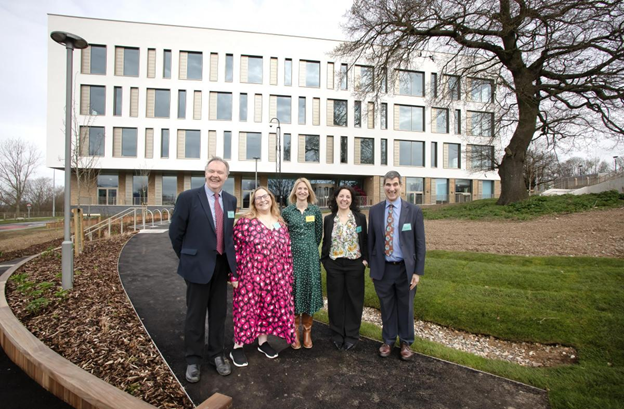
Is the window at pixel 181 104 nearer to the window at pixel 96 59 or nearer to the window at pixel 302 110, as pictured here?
the window at pixel 96 59

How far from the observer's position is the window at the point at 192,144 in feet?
94.8

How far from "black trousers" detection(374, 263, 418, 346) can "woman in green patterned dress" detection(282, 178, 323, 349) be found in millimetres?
738

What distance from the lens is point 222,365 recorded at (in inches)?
117

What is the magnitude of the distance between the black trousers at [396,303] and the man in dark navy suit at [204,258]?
1.71 meters

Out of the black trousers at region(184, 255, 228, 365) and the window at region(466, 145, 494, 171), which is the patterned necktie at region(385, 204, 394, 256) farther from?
the window at region(466, 145, 494, 171)

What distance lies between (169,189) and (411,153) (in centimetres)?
2550

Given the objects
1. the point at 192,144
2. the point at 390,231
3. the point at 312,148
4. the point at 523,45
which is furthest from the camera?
the point at 312,148

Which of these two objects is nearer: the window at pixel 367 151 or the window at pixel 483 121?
the window at pixel 483 121

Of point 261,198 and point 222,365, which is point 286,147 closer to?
point 261,198

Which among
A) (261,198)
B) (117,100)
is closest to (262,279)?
(261,198)

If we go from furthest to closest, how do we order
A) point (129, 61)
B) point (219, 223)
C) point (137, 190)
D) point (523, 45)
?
point (137, 190), point (129, 61), point (523, 45), point (219, 223)

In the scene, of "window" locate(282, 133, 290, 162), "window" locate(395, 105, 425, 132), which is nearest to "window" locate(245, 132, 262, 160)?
"window" locate(282, 133, 290, 162)

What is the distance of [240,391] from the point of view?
2693 millimetres

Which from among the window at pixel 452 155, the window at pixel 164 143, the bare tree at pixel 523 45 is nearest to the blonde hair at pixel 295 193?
the bare tree at pixel 523 45
